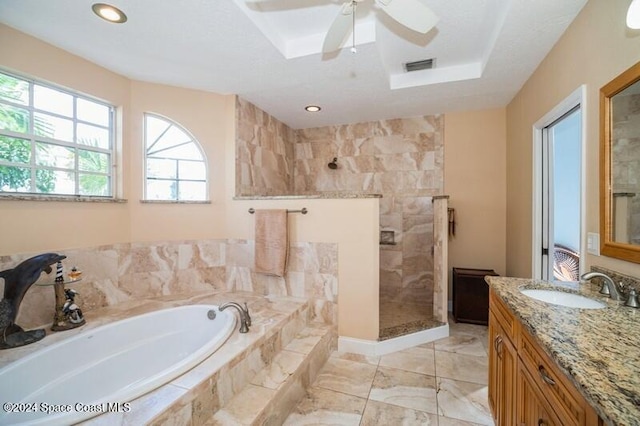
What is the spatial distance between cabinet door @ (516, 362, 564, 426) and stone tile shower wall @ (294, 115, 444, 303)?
2.31 metres

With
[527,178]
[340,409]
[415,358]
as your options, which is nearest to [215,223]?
[340,409]

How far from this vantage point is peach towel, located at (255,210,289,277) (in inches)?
102

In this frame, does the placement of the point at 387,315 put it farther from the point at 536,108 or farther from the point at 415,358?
the point at 536,108

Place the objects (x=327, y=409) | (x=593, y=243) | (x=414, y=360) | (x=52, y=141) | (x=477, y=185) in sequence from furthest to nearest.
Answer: (x=477, y=185) → (x=414, y=360) → (x=52, y=141) → (x=327, y=409) → (x=593, y=243)

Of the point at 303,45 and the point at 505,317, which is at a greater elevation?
the point at 303,45

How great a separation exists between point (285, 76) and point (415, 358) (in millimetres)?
2786

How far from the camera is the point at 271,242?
262 centimetres

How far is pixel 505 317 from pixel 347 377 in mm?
1288

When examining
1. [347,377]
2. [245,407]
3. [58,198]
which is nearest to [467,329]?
[347,377]

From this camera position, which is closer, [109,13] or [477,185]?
[109,13]

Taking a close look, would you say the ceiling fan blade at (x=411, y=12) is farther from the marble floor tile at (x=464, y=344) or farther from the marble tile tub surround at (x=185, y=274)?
the marble floor tile at (x=464, y=344)

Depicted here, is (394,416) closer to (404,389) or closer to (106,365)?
(404,389)

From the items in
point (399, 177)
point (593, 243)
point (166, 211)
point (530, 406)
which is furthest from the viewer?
point (399, 177)

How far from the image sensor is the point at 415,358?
238 cm
